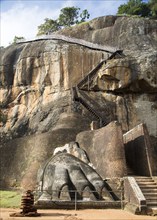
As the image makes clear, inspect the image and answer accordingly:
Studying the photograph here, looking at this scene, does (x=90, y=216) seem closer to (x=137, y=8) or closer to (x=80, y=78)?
(x=80, y=78)

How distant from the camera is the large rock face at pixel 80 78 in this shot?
1184 inches

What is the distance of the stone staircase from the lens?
13596 millimetres

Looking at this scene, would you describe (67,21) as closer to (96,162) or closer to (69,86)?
(69,86)

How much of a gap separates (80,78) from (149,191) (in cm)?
1811

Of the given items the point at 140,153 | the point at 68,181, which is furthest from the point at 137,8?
the point at 68,181

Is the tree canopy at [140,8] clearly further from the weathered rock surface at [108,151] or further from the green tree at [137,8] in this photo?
the weathered rock surface at [108,151]

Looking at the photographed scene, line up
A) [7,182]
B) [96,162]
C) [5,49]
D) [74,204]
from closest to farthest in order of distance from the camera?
[74,204] < [96,162] < [7,182] < [5,49]

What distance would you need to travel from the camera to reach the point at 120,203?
15.1 meters

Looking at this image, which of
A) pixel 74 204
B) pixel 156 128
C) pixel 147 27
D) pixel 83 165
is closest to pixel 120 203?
pixel 74 204

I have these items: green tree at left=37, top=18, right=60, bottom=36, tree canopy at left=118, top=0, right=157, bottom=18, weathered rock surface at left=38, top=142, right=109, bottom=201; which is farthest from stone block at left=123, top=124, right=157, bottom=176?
green tree at left=37, top=18, right=60, bottom=36

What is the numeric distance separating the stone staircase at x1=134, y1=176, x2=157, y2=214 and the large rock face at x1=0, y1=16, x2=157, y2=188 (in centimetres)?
1089

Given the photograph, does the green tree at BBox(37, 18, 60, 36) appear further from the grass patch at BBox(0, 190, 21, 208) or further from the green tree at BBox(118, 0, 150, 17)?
the grass patch at BBox(0, 190, 21, 208)

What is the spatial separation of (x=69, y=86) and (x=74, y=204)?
18.2 metres

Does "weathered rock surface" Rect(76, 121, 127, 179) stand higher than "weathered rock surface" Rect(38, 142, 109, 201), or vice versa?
"weathered rock surface" Rect(76, 121, 127, 179)
